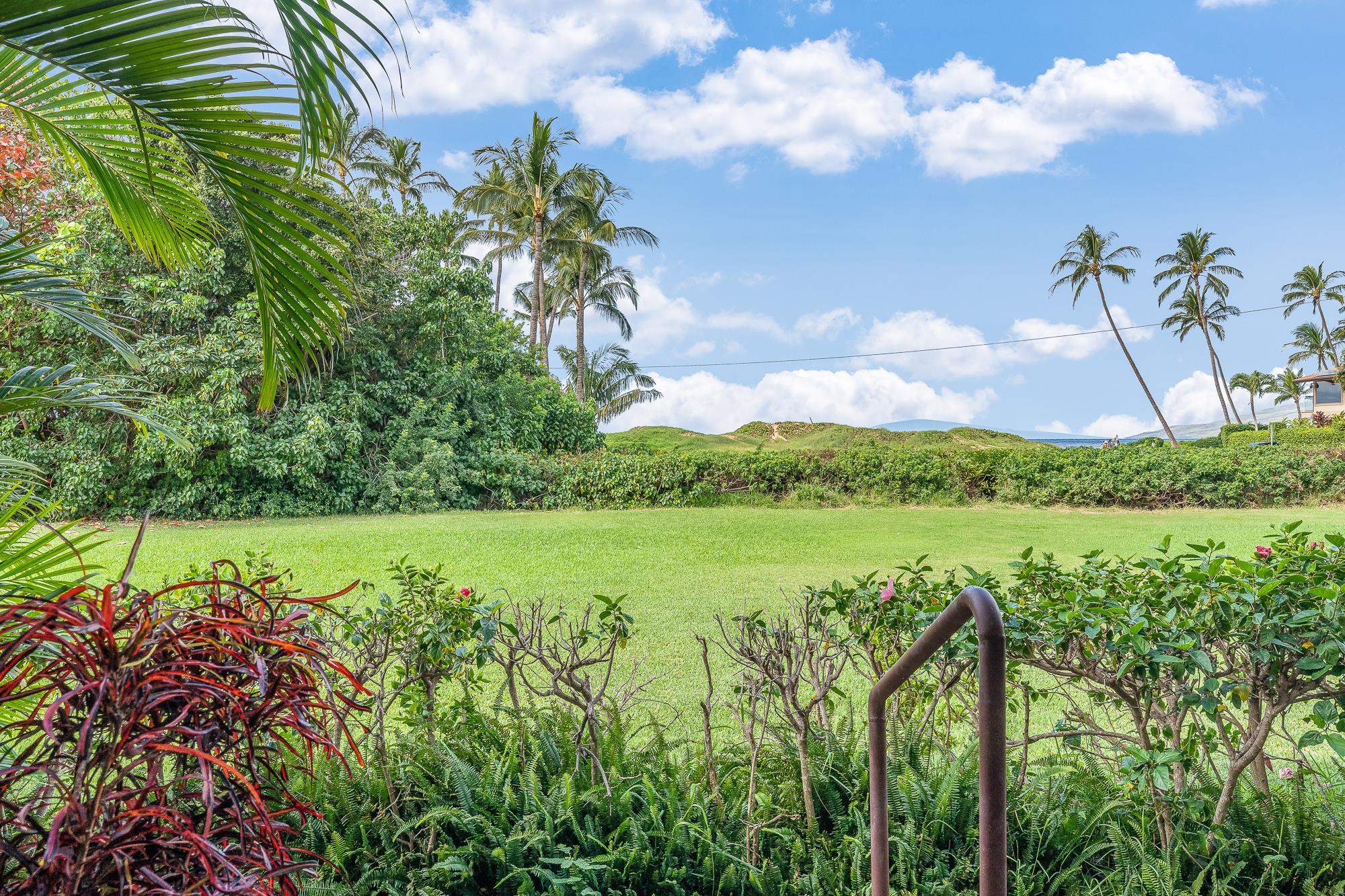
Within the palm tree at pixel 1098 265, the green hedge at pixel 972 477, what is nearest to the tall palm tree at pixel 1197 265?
the palm tree at pixel 1098 265

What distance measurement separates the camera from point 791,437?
25.9m

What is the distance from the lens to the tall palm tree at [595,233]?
21.2m

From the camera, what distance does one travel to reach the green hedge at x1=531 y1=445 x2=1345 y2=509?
43.1 feet

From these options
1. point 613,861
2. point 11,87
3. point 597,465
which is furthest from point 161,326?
point 613,861

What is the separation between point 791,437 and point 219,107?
80.6 feet

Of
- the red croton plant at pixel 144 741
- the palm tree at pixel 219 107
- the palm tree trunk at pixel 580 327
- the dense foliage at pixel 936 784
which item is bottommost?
the dense foliage at pixel 936 784

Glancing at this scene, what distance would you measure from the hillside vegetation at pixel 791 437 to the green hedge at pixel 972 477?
686 cm

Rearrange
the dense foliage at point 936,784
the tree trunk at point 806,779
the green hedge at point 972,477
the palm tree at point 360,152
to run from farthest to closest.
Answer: the palm tree at point 360,152, the green hedge at point 972,477, the tree trunk at point 806,779, the dense foliage at point 936,784

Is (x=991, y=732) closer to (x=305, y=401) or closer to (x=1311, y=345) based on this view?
(x=305, y=401)

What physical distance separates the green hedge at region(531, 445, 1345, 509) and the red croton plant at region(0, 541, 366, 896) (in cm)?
1237

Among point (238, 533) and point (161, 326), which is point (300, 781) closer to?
point (238, 533)

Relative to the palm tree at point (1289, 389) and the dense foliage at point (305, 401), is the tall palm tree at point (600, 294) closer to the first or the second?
the dense foliage at point (305, 401)

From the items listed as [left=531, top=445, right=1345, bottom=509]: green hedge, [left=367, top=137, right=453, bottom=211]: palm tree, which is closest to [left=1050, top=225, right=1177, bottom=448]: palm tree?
[left=531, top=445, right=1345, bottom=509]: green hedge

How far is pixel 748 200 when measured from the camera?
22.4 m
